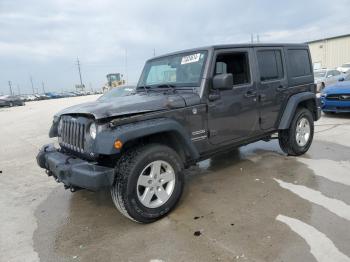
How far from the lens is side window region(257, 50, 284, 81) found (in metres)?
5.04

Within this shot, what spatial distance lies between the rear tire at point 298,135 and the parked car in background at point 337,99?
13.9 ft

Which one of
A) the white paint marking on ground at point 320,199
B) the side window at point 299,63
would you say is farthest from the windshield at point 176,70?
the side window at point 299,63


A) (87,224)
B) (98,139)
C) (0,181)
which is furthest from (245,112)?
(0,181)

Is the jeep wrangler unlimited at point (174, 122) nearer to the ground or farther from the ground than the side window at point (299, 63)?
nearer to the ground

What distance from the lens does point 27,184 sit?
18.0ft

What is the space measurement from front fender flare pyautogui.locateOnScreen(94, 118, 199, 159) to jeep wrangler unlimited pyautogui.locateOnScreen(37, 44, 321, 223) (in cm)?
1

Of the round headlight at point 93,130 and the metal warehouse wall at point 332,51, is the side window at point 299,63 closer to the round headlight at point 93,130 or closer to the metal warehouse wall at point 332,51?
the round headlight at point 93,130

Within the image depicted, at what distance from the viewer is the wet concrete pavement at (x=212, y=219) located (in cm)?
302

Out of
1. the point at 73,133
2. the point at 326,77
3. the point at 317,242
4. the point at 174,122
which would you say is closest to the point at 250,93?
the point at 174,122

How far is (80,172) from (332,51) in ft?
152

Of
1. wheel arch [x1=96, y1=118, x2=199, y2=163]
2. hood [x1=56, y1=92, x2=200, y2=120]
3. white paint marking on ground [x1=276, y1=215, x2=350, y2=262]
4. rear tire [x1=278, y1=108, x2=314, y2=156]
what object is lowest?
white paint marking on ground [x1=276, y1=215, x2=350, y2=262]

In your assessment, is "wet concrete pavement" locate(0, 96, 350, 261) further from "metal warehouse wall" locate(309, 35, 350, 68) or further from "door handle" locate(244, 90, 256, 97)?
"metal warehouse wall" locate(309, 35, 350, 68)

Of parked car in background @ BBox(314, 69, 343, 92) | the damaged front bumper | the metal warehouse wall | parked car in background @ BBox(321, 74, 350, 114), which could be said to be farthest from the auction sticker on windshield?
the metal warehouse wall

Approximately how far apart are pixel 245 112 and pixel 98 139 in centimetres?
239
